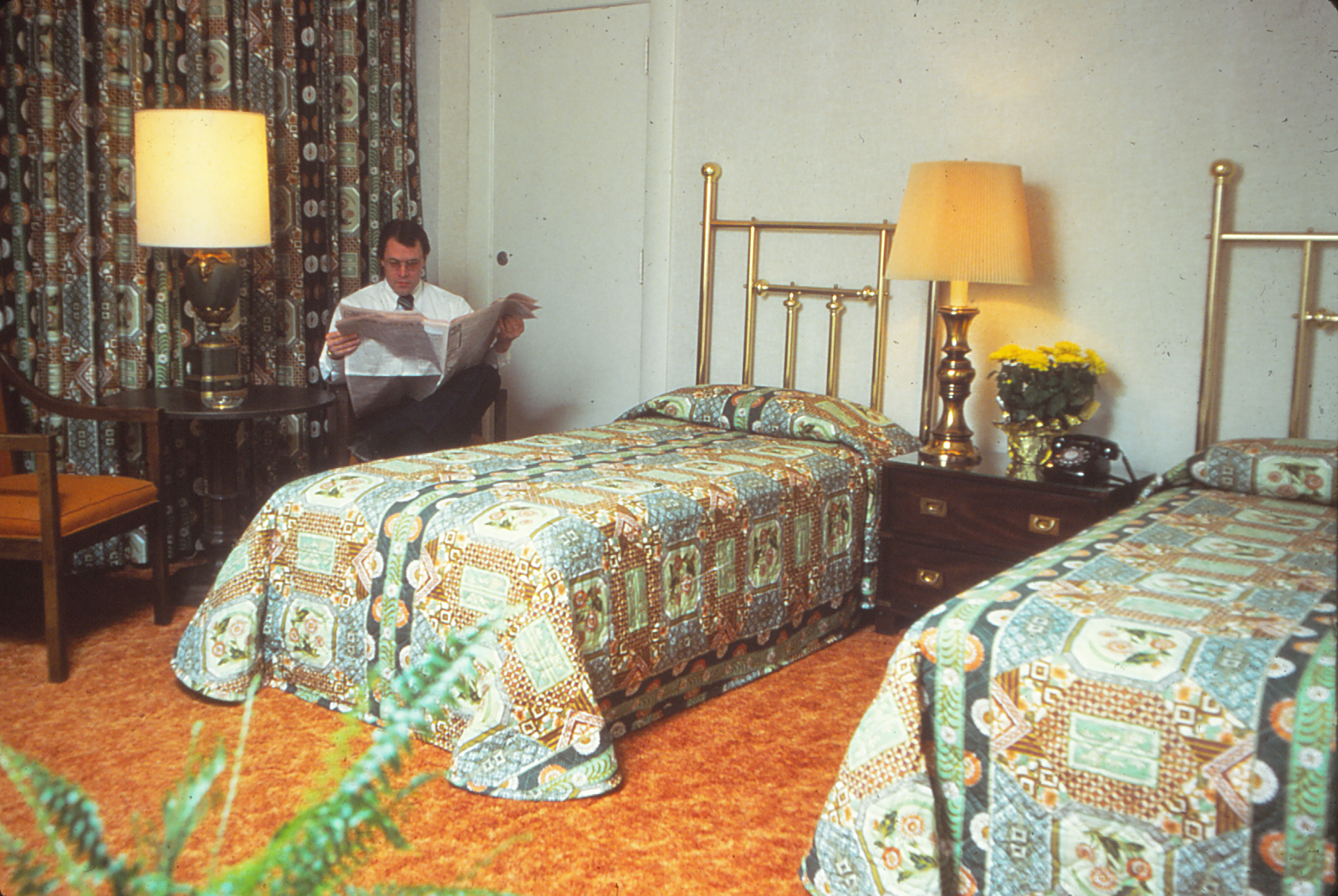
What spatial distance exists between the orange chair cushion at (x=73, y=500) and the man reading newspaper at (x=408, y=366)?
644mm

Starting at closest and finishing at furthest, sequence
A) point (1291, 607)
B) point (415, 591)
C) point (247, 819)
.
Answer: point (1291, 607) → point (247, 819) → point (415, 591)

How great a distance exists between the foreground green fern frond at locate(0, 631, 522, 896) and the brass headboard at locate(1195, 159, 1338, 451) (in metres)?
2.74

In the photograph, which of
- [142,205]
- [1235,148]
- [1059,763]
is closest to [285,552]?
[142,205]

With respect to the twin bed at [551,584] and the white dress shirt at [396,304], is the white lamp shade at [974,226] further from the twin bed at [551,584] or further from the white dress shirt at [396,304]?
the white dress shirt at [396,304]

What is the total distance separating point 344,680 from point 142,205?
4.55ft

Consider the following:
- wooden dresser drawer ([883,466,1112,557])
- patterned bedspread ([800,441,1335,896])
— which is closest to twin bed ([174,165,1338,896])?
patterned bedspread ([800,441,1335,896])

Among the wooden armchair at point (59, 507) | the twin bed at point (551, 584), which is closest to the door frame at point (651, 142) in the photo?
the twin bed at point (551, 584)

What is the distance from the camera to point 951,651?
1.65 meters

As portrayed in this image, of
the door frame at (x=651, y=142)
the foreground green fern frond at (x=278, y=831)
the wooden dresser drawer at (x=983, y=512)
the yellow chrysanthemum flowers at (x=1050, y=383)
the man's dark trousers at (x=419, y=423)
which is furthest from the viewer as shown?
the door frame at (x=651, y=142)

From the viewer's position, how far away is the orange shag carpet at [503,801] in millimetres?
1827

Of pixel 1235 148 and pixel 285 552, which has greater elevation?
pixel 1235 148

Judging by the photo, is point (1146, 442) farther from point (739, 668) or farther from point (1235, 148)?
point (739, 668)

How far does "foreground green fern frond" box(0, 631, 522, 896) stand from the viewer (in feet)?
1.66

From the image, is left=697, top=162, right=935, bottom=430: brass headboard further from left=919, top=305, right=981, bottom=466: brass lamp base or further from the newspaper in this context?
the newspaper
